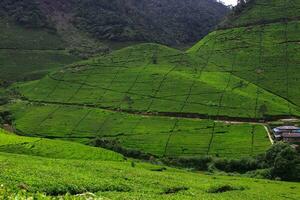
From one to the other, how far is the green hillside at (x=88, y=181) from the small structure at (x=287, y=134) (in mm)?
39025

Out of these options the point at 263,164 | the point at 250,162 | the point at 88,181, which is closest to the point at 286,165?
the point at 263,164

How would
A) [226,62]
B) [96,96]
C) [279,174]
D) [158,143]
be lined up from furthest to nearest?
[226,62], [96,96], [158,143], [279,174]

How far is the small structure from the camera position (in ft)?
397

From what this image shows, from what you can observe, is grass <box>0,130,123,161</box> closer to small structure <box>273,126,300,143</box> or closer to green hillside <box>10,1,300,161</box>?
green hillside <box>10,1,300,161</box>

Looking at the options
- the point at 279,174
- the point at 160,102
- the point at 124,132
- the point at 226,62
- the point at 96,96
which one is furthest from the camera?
the point at 226,62

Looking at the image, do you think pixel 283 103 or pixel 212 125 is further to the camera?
pixel 283 103

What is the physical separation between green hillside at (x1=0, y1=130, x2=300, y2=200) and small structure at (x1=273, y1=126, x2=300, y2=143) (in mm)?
39025

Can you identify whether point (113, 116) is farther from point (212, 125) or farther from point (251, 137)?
point (251, 137)

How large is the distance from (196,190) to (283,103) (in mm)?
104979

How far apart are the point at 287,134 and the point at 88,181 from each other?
86670mm

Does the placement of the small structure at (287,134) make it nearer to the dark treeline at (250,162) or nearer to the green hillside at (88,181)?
the dark treeline at (250,162)

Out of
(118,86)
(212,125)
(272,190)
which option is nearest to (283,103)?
(212,125)

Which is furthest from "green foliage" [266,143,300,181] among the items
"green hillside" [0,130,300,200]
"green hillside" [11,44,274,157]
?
"green hillside" [11,44,274,157]

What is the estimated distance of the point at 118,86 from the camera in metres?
180
